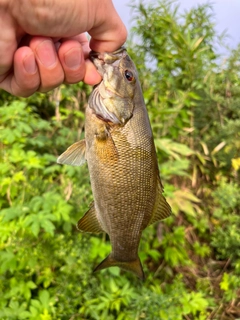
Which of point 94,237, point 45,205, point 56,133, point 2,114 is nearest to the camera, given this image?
point 45,205

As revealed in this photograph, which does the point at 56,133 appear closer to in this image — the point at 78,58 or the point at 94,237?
the point at 94,237

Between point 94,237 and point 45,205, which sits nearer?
point 45,205

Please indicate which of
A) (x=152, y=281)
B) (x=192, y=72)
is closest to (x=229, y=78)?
(x=192, y=72)

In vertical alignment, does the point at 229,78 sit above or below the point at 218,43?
below

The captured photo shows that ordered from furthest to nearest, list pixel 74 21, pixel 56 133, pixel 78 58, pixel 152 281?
pixel 56 133 → pixel 152 281 → pixel 78 58 → pixel 74 21

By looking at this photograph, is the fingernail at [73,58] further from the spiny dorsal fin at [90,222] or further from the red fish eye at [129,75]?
the spiny dorsal fin at [90,222]

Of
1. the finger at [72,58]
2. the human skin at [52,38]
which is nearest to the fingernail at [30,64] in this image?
the human skin at [52,38]

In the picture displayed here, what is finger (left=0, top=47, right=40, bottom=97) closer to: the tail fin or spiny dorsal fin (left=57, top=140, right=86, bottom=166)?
spiny dorsal fin (left=57, top=140, right=86, bottom=166)

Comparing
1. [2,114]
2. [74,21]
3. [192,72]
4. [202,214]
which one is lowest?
[202,214]
